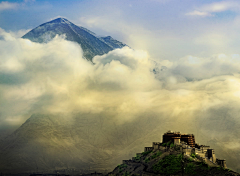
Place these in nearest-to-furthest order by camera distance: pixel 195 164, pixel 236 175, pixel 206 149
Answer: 1. pixel 236 175
2. pixel 195 164
3. pixel 206 149

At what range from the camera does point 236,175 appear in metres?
152

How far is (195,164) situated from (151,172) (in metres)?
24.1

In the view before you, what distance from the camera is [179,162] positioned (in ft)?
575

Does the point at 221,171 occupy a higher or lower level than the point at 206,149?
lower

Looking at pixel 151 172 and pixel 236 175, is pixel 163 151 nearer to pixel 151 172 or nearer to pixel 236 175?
pixel 151 172

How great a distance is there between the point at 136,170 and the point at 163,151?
19.0m

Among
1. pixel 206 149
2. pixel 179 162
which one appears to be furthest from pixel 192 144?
pixel 179 162

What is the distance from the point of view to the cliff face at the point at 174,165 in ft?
532

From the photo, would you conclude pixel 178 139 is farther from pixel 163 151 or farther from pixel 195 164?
pixel 195 164

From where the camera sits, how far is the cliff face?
16212 cm

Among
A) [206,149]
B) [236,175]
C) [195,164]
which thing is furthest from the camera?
[206,149]

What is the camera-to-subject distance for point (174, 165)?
175 m

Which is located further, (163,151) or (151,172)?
(163,151)

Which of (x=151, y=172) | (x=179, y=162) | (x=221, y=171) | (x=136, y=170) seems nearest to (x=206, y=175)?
(x=221, y=171)
